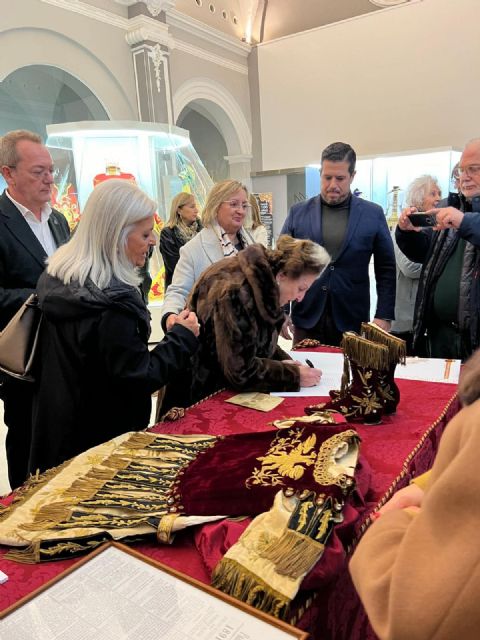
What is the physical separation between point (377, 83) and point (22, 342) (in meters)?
8.78

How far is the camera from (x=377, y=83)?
A: 8.65 meters

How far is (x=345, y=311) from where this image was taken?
9.16 feet

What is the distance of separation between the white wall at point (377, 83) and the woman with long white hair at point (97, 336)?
8.03 metres

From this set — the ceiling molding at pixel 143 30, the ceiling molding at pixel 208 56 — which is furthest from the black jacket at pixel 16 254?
the ceiling molding at pixel 208 56

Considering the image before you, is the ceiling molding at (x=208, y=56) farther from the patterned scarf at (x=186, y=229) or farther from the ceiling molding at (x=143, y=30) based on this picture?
the patterned scarf at (x=186, y=229)

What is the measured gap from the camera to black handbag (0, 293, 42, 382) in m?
1.56

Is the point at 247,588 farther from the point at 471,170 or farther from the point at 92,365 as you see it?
the point at 471,170

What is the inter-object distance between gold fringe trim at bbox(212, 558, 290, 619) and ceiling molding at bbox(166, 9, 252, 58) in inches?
349

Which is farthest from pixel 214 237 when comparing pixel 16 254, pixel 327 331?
pixel 16 254

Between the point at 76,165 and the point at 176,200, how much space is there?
176 centimetres

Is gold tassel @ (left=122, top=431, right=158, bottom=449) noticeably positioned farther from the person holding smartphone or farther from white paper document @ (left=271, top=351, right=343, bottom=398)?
the person holding smartphone

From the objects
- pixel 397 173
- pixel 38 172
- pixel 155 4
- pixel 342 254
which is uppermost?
pixel 155 4

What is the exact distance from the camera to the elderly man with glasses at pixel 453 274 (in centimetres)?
233

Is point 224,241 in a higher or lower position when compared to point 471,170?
lower
